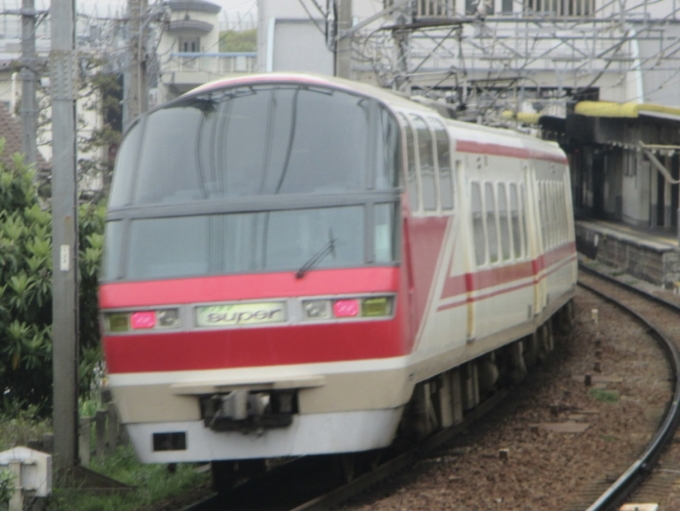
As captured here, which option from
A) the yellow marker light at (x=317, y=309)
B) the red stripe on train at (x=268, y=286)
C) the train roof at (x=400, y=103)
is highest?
the train roof at (x=400, y=103)

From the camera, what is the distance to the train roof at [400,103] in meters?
7.98

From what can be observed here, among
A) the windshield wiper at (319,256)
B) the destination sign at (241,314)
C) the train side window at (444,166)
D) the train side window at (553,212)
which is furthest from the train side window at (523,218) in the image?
the destination sign at (241,314)

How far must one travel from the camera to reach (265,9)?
110ft

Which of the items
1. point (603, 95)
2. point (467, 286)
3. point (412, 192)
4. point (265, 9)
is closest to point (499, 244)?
point (467, 286)

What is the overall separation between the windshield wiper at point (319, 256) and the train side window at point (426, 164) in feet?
3.53

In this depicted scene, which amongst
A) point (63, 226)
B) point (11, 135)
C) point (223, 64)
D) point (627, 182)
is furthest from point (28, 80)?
point (223, 64)

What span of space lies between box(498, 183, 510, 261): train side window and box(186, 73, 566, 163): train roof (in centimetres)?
45

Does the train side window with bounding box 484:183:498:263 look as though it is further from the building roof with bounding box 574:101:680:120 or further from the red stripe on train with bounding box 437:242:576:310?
the building roof with bounding box 574:101:680:120

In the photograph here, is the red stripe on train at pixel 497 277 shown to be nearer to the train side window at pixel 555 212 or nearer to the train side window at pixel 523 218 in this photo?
the train side window at pixel 523 218

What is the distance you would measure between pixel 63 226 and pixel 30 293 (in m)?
1.63

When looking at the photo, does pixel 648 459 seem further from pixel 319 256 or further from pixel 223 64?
pixel 223 64

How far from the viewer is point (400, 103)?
28.1ft

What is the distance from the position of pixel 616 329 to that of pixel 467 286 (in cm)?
1023

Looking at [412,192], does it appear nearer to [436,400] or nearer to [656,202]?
[436,400]
